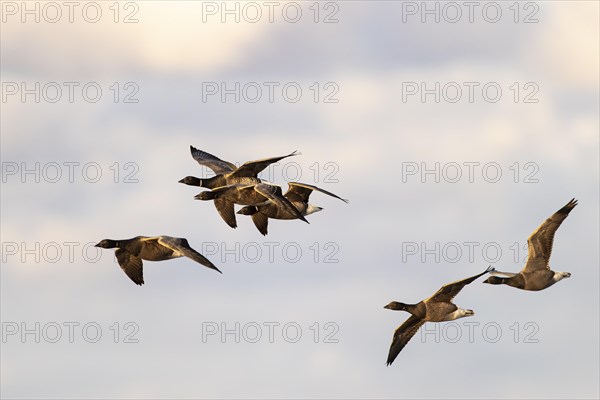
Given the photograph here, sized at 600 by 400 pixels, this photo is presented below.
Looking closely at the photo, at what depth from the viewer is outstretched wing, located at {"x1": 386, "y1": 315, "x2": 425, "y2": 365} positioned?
73.2 meters

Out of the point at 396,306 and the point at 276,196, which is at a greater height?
the point at 276,196

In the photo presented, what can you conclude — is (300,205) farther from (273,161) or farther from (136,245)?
(136,245)

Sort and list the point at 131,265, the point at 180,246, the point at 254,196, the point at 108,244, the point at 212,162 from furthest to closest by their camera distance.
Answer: the point at 212,162 → the point at 108,244 → the point at 131,265 → the point at 254,196 → the point at 180,246

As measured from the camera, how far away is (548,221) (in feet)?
243

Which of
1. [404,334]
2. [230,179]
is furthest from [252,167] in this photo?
[404,334]

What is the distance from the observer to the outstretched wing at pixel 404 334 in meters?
73.2

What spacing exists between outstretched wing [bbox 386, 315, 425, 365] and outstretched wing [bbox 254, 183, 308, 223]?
325 inches

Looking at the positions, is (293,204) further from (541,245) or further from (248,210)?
(541,245)

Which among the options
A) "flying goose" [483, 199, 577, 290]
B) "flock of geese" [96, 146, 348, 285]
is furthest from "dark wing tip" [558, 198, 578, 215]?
"flock of geese" [96, 146, 348, 285]

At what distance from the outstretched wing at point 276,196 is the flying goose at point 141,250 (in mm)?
4350

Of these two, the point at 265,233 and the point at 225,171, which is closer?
the point at 265,233

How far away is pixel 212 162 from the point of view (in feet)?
278

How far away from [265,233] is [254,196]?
7.32 metres

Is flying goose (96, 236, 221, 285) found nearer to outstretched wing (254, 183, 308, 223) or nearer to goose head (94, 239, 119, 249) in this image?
goose head (94, 239, 119, 249)
